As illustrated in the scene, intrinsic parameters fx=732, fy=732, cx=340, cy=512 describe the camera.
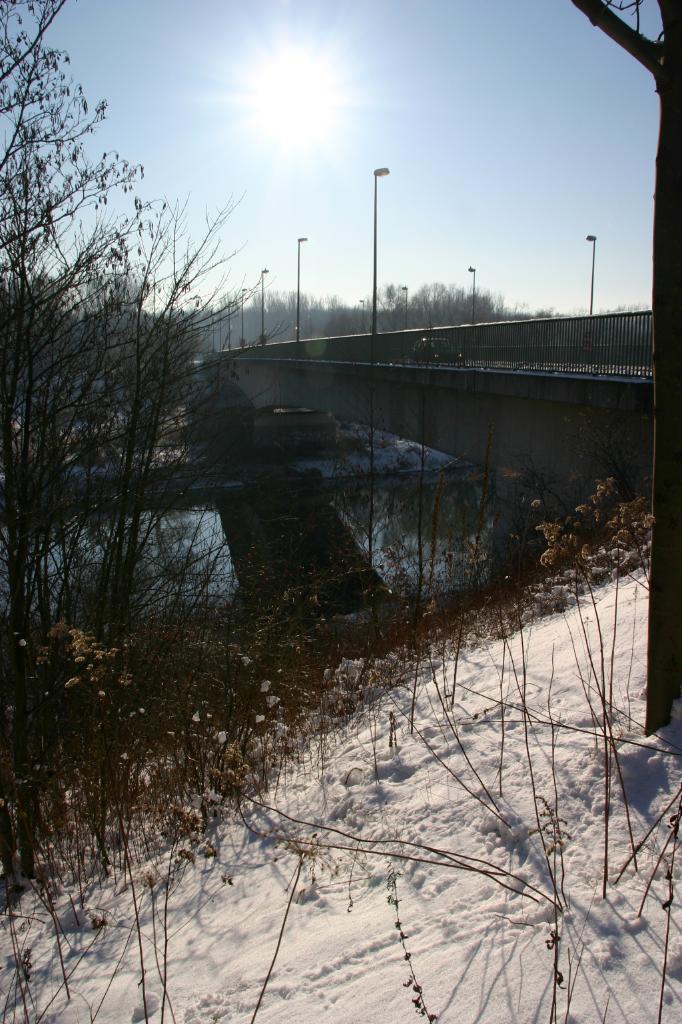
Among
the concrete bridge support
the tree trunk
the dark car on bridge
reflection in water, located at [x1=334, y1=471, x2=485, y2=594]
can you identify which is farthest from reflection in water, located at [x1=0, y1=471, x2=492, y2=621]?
the dark car on bridge

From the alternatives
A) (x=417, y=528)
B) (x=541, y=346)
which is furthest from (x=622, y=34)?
(x=541, y=346)

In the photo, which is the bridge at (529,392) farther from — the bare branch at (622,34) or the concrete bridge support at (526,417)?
the bare branch at (622,34)

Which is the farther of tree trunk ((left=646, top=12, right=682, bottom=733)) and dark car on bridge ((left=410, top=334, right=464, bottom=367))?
dark car on bridge ((left=410, top=334, right=464, bottom=367))

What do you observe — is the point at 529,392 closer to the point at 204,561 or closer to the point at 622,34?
the point at 204,561

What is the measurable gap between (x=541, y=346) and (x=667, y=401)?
12975mm

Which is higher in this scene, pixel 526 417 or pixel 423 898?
pixel 526 417

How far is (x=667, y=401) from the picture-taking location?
10.6ft

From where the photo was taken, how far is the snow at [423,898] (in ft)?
7.07

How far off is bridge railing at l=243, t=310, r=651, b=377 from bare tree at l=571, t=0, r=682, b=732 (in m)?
4.79

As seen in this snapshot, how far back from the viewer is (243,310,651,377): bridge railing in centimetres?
1238

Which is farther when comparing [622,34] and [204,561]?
[204,561]

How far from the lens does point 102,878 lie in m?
3.70

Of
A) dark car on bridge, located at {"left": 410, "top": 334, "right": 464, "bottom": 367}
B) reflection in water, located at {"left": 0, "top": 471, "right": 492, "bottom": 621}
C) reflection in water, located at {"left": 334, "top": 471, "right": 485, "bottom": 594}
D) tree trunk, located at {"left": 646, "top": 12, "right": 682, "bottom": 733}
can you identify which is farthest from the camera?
dark car on bridge, located at {"left": 410, "top": 334, "right": 464, "bottom": 367}

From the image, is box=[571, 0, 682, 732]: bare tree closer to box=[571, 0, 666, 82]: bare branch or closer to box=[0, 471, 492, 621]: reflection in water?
box=[571, 0, 666, 82]: bare branch
